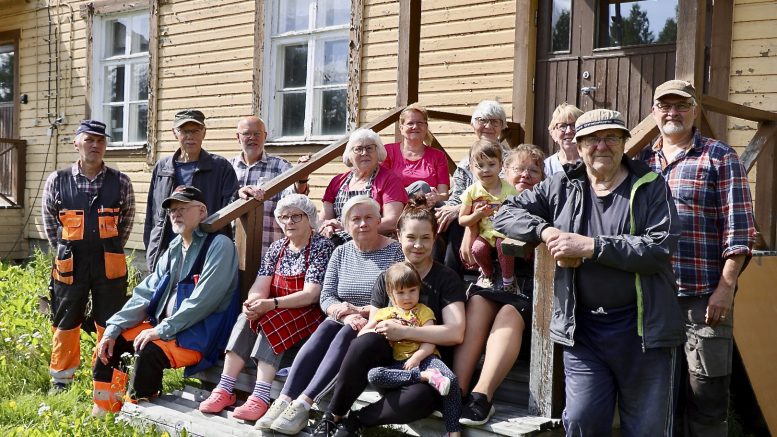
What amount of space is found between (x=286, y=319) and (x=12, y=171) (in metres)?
8.58

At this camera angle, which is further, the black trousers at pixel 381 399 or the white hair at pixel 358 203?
the white hair at pixel 358 203

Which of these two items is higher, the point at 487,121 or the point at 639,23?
the point at 639,23

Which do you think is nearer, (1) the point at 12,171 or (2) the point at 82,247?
(2) the point at 82,247

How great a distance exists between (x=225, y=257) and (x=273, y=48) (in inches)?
171

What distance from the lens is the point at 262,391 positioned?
3.88 m

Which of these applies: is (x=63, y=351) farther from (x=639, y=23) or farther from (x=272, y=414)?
(x=639, y=23)

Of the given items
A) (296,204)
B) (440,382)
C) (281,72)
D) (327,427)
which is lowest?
(327,427)

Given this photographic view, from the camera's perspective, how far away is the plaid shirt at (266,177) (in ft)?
15.9

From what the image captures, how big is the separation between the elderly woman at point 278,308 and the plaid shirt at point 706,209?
1.76 metres

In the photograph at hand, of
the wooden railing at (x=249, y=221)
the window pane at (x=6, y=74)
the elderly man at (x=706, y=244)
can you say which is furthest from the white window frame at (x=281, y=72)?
the window pane at (x=6, y=74)

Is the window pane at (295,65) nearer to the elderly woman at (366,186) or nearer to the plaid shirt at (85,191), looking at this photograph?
the plaid shirt at (85,191)

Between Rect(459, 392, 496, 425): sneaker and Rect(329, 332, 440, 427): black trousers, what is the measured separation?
13 cm

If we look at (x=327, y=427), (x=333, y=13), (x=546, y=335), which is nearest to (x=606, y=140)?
(x=546, y=335)

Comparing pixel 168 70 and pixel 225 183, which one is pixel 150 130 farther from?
pixel 225 183
